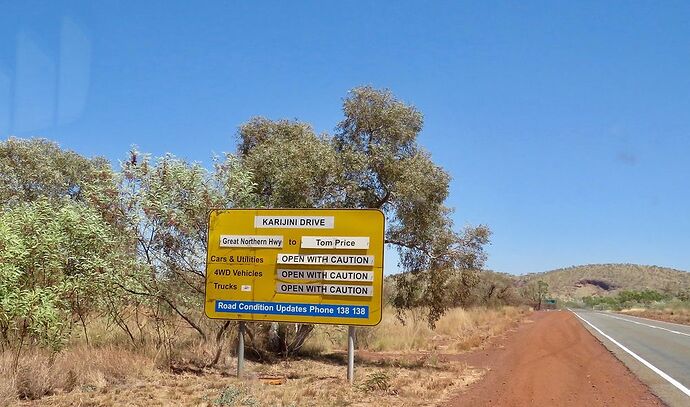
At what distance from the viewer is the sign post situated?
12.4 metres

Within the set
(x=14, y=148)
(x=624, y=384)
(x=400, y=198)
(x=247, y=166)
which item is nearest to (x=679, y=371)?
(x=624, y=384)

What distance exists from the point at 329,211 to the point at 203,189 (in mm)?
2938

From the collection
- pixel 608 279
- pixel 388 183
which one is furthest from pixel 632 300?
pixel 388 183

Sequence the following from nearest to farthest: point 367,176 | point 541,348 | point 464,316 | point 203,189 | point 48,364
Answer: point 48,364 → point 203,189 → point 367,176 → point 541,348 → point 464,316

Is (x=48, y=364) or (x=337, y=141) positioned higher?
(x=337, y=141)

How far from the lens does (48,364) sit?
10672 millimetres

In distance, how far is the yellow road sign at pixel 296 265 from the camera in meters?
12.4

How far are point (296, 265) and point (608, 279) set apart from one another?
454ft

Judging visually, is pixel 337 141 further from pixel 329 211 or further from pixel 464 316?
pixel 464 316

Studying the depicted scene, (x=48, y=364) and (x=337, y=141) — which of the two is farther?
(x=337, y=141)

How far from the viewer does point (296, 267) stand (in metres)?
12.7

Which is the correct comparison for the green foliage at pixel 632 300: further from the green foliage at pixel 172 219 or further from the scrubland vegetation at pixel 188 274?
the green foliage at pixel 172 219

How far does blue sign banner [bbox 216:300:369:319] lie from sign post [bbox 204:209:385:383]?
0.02 metres

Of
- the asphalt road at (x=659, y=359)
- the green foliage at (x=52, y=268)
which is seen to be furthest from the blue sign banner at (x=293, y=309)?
the asphalt road at (x=659, y=359)
